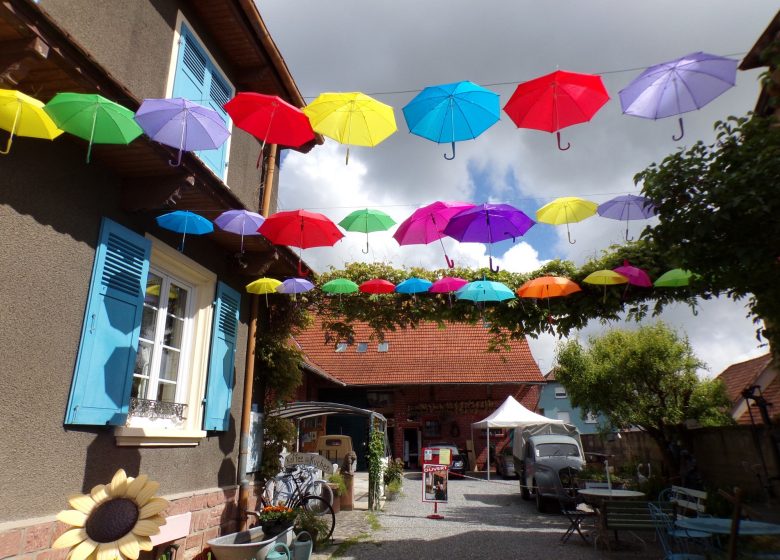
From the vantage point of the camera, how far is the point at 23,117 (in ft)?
11.1

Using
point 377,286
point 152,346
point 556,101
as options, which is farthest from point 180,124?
point 377,286

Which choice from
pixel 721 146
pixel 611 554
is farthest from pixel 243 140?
pixel 611 554

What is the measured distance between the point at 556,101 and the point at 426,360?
2002 cm

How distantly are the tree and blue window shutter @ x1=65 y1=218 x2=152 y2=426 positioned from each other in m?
12.6

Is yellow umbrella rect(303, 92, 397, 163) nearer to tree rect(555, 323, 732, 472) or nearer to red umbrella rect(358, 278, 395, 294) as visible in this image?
red umbrella rect(358, 278, 395, 294)

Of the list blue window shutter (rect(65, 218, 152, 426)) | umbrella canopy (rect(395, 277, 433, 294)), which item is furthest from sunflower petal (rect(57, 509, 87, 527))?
umbrella canopy (rect(395, 277, 433, 294))

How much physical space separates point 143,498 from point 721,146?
538cm

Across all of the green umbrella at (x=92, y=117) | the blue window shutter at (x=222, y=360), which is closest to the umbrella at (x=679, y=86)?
the green umbrella at (x=92, y=117)

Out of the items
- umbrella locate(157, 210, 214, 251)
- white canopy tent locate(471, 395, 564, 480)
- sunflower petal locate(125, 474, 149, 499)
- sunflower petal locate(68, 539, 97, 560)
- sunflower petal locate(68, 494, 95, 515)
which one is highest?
umbrella locate(157, 210, 214, 251)

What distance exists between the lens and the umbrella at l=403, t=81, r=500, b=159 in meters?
5.00

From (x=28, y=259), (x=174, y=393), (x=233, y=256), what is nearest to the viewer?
(x=28, y=259)

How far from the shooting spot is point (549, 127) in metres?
5.12

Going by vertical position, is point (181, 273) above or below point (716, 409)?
above

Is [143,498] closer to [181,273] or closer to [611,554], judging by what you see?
[181,273]
